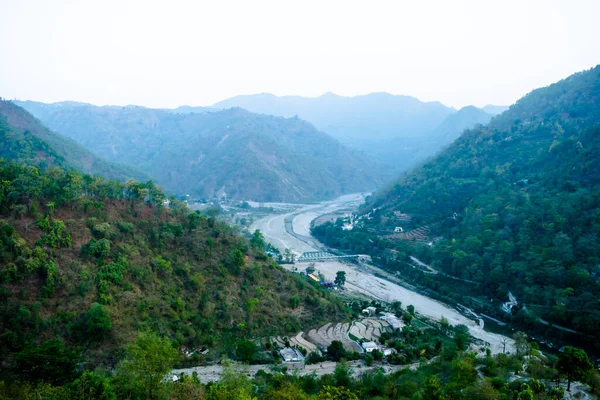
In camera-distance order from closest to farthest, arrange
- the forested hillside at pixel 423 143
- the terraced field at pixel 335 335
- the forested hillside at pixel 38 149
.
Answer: the terraced field at pixel 335 335, the forested hillside at pixel 38 149, the forested hillside at pixel 423 143

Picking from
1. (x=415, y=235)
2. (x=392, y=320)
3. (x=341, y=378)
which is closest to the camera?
(x=341, y=378)

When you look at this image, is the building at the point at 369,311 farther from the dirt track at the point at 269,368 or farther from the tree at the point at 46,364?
the tree at the point at 46,364

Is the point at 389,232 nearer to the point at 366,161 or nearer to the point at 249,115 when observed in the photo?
the point at 366,161

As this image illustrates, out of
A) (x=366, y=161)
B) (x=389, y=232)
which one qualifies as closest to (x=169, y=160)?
(x=366, y=161)

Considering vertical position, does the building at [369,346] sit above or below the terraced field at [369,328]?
above

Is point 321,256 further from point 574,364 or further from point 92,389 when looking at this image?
point 92,389

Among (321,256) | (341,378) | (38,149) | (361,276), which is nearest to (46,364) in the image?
(341,378)

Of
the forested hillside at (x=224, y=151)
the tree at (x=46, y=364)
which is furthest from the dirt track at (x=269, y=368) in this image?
the forested hillside at (x=224, y=151)
